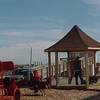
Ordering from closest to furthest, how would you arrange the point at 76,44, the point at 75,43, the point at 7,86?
the point at 7,86 < the point at 76,44 < the point at 75,43

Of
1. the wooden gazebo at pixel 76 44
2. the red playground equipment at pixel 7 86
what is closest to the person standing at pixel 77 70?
the wooden gazebo at pixel 76 44

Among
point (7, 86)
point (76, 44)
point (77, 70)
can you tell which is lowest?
point (7, 86)

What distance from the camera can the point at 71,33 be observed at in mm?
27016

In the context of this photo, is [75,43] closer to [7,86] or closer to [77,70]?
[77,70]

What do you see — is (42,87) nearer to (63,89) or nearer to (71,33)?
(63,89)

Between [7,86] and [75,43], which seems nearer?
[7,86]

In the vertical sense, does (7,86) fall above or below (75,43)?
below

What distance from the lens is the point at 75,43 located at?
26062mm

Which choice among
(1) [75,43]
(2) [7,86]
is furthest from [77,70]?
(2) [7,86]

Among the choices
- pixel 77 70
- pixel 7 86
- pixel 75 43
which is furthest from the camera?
pixel 77 70

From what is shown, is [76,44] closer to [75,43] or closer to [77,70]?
[75,43]

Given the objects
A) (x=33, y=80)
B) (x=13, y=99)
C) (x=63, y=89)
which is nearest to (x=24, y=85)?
(x=63, y=89)

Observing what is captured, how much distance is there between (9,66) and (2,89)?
0.84 meters

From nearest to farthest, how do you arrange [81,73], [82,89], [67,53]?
[82,89]
[81,73]
[67,53]
